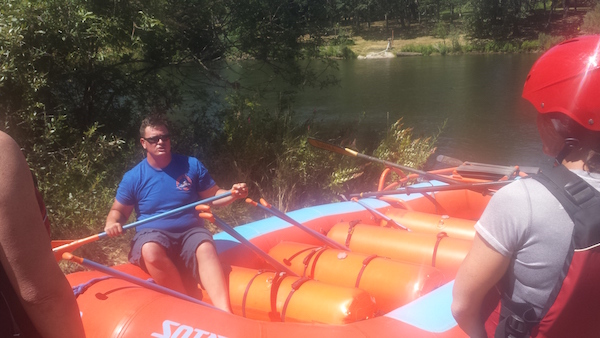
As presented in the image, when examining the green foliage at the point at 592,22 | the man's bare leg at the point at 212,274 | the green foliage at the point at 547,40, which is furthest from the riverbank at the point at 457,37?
the man's bare leg at the point at 212,274

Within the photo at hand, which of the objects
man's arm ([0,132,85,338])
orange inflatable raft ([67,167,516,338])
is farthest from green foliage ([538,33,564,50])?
man's arm ([0,132,85,338])

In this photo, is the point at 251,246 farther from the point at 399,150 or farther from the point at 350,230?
the point at 399,150

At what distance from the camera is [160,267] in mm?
2844

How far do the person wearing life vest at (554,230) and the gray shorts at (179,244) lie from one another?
1854 millimetres

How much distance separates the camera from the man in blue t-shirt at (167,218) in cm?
283

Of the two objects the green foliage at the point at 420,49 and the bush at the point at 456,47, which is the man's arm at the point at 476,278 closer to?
the green foliage at the point at 420,49

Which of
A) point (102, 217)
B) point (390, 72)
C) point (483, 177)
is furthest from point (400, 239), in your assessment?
point (390, 72)

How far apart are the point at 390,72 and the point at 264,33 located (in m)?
13.3

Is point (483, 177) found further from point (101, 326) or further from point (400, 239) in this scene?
point (101, 326)

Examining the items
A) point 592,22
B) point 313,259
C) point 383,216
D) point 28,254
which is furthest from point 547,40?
point 28,254

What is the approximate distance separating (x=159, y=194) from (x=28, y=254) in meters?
2.00

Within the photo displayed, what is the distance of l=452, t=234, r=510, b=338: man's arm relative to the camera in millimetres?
1207

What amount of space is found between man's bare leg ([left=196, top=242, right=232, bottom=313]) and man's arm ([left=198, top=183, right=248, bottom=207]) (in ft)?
1.01

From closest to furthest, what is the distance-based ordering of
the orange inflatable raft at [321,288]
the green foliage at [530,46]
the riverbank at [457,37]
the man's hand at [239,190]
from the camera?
the orange inflatable raft at [321,288] < the man's hand at [239,190] < the green foliage at [530,46] < the riverbank at [457,37]
